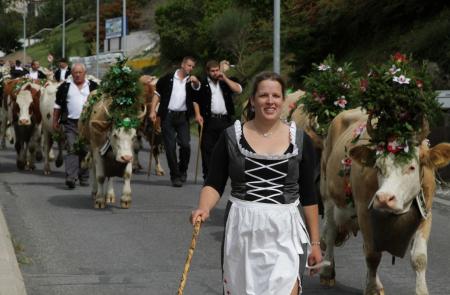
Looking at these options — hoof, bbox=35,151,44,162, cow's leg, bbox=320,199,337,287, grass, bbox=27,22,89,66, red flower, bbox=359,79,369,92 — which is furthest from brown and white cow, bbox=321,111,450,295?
grass, bbox=27,22,89,66

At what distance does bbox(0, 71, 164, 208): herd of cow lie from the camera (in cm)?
1507

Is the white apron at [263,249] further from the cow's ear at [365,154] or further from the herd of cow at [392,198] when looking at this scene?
the cow's ear at [365,154]

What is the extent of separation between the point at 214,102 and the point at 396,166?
881 centimetres

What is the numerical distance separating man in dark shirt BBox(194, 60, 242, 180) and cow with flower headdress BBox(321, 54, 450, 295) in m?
7.88

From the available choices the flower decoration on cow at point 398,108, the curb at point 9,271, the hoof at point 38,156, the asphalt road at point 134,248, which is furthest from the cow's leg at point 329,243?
the hoof at point 38,156

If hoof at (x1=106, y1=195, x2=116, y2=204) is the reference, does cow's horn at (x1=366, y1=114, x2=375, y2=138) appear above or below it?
above

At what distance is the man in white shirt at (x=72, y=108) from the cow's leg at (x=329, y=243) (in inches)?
301

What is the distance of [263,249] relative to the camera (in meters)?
6.41

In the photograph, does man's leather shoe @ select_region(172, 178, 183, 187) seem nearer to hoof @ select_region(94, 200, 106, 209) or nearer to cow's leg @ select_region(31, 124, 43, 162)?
hoof @ select_region(94, 200, 106, 209)

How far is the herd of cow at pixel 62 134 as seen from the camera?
49.4 feet

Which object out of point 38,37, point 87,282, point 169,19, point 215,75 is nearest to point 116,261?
point 87,282

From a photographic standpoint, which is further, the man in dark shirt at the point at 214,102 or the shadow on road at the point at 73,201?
the man in dark shirt at the point at 214,102

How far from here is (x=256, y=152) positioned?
649 cm

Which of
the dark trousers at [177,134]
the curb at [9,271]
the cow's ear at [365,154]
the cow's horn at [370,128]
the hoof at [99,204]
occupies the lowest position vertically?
the hoof at [99,204]
